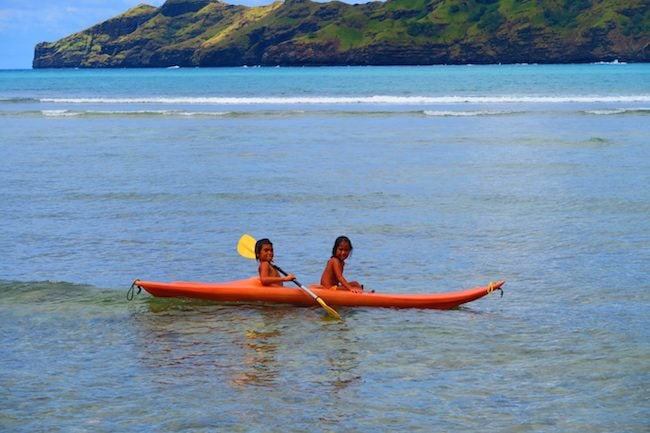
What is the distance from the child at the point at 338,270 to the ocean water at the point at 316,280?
41cm

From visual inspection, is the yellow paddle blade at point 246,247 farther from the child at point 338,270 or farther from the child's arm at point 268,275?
the child at point 338,270

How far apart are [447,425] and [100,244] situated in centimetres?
989

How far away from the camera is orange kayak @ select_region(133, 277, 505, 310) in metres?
12.5

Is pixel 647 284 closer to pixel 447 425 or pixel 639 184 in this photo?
pixel 447 425

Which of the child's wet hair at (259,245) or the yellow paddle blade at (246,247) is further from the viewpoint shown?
the yellow paddle blade at (246,247)

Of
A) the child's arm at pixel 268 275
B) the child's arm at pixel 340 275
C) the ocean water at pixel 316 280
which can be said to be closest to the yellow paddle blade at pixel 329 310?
the ocean water at pixel 316 280

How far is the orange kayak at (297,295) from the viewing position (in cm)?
1254

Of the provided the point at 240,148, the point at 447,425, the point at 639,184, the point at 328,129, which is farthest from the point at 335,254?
the point at 328,129

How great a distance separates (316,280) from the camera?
14.3 meters

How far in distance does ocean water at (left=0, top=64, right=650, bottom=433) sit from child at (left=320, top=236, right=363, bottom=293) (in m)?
0.41

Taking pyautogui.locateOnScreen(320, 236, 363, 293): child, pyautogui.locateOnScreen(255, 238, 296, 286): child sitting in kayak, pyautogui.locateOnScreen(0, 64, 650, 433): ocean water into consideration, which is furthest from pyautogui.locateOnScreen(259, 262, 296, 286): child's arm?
pyautogui.locateOnScreen(320, 236, 363, 293): child

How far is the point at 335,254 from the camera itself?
42.3 feet

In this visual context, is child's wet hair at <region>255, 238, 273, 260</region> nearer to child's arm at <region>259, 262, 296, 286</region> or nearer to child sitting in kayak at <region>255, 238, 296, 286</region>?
child sitting in kayak at <region>255, 238, 296, 286</region>

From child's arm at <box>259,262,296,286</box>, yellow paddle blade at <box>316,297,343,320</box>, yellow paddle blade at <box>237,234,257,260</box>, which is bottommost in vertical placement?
yellow paddle blade at <box>316,297,343,320</box>
